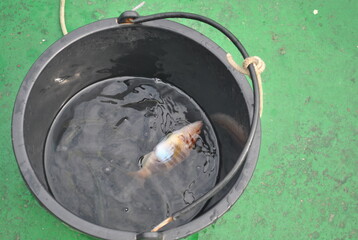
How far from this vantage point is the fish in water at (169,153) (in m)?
1.60

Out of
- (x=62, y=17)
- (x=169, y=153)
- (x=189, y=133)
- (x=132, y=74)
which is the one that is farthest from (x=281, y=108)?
(x=62, y=17)

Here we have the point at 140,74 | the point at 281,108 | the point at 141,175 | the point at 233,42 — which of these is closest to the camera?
the point at 233,42

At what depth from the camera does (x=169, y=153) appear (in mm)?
1622

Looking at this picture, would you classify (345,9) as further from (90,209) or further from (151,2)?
(90,209)

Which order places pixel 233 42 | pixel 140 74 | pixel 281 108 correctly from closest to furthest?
1. pixel 233 42
2. pixel 140 74
3. pixel 281 108

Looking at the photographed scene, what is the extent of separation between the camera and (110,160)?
1616 mm

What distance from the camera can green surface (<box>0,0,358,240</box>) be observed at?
1.65m

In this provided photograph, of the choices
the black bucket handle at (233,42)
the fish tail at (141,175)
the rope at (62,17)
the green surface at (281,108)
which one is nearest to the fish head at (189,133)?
the fish tail at (141,175)

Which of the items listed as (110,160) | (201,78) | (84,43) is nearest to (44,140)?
(110,160)

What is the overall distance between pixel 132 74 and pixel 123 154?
389 mm

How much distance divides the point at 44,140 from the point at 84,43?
462mm

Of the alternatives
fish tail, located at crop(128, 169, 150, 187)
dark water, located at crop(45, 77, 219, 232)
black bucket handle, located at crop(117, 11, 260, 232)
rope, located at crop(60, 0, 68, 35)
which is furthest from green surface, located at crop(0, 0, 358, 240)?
black bucket handle, located at crop(117, 11, 260, 232)

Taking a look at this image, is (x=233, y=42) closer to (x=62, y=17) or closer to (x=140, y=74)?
(x=140, y=74)

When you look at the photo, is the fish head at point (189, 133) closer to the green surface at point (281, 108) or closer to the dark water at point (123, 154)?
the dark water at point (123, 154)
